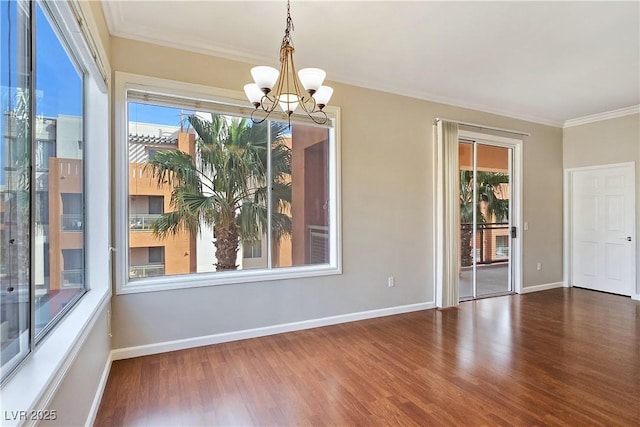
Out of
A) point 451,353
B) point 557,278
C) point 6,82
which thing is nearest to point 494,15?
point 451,353

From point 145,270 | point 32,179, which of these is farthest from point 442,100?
point 32,179

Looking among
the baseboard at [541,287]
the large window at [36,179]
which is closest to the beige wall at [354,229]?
the large window at [36,179]

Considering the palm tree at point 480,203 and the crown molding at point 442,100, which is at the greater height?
the crown molding at point 442,100

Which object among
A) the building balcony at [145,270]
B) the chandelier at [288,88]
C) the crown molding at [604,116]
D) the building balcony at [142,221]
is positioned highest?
the crown molding at [604,116]

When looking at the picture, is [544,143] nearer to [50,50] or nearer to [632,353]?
[632,353]

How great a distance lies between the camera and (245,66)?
3.48m

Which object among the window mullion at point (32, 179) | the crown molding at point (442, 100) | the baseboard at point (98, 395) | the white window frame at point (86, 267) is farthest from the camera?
the crown molding at point (442, 100)

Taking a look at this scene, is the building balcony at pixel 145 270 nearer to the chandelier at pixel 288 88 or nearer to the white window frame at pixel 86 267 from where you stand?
the white window frame at pixel 86 267

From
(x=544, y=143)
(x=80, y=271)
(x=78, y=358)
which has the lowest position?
(x=78, y=358)

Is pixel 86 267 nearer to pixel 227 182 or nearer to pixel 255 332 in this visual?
pixel 227 182

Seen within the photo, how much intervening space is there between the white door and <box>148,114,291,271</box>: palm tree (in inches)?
205

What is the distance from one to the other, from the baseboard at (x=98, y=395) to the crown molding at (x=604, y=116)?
727 centimetres

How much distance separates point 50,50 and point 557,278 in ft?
23.6

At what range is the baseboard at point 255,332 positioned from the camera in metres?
3.02
